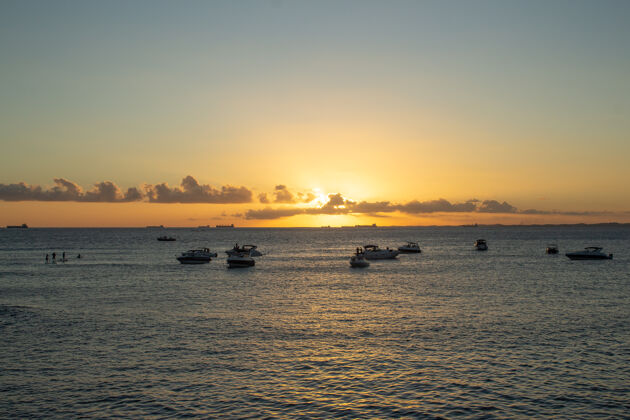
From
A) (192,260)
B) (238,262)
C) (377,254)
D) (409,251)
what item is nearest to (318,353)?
(238,262)

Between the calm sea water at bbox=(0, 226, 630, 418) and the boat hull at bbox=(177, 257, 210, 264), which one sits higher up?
the calm sea water at bbox=(0, 226, 630, 418)

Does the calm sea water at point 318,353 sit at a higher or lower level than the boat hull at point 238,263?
higher

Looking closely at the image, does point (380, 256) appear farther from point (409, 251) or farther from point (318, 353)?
point (318, 353)

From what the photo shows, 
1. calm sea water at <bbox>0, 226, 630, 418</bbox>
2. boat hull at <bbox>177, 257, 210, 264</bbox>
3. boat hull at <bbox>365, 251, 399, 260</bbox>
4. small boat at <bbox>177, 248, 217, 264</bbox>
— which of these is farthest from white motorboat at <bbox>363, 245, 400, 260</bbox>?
calm sea water at <bbox>0, 226, 630, 418</bbox>

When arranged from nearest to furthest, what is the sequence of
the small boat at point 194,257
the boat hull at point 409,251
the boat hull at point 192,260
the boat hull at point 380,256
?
the boat hull at point 192,260 → the small boat at point 194,257 → the boat hull at point 380,256 → the boat hull at point 409,251

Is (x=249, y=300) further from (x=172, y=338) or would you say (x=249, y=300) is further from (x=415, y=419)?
(x=415, y=419)

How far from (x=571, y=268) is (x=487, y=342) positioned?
69.5 metres

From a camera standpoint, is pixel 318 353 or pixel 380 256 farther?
pixel 380 256

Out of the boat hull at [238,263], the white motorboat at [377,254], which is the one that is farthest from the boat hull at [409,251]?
the boat hull at [238,263]

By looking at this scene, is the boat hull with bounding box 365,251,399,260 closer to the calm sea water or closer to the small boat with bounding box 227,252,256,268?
the small boat with bounding box 227,252,256,268

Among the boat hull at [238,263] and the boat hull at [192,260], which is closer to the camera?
the boat hull at [238,263]

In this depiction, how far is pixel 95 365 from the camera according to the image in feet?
102

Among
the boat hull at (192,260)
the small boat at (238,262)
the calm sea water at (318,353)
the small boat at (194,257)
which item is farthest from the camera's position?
the small boat at (194,257)

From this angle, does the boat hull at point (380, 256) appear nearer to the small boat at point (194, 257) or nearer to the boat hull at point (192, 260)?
the small boat at point (194, 257)
